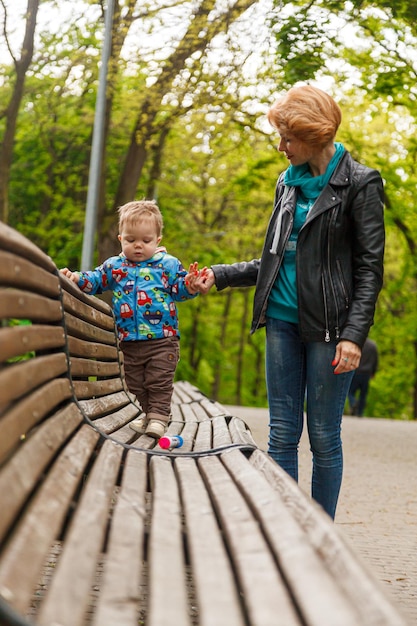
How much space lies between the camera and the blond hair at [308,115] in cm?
408

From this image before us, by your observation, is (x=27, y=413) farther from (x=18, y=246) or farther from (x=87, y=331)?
(x=87, y=331)

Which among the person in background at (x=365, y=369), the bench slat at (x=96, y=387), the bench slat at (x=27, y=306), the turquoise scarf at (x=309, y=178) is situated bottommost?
the person in background at (x=365, y=369)

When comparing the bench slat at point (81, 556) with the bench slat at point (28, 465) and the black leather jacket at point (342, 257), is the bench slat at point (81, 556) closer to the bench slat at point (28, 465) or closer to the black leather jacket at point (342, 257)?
the bench slat at point (28, 465)

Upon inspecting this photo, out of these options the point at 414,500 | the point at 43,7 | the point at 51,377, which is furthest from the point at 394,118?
the point at 51,377

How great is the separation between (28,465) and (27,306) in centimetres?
59

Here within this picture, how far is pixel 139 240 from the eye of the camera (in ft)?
16.6

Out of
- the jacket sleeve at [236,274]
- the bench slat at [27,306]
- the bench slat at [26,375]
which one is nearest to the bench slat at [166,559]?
the bench slat at [26,375]

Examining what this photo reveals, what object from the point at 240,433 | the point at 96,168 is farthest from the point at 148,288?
the point at 96,168

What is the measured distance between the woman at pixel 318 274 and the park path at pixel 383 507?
0.57 metres

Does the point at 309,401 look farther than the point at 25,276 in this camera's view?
Yes

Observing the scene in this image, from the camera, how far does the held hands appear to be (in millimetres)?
4797

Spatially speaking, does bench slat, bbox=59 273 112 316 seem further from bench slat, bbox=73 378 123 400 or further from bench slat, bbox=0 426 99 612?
bench slat, bbox=0 426 99 612

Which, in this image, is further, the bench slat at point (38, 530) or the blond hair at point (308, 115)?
the blond hair at point (308, 115)

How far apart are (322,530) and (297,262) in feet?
6.60
